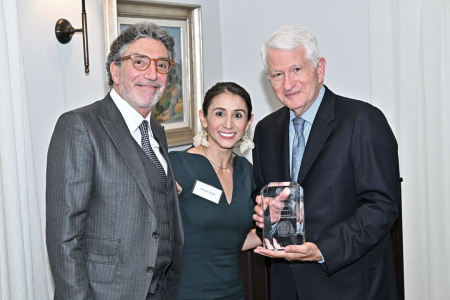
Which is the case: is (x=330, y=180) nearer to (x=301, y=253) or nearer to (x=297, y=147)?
(x=297, y=147)

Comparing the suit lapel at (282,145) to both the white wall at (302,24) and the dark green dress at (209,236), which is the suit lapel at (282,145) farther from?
the white wall at (302,24)

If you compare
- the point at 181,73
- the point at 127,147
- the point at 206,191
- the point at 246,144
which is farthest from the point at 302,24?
the point at 127,147

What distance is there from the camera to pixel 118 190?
2.10 metres

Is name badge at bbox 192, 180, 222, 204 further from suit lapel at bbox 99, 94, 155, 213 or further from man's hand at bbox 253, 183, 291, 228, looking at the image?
suit lapel at bbox 99, 94, 155, 213

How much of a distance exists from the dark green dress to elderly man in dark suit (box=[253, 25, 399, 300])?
253 millimetres

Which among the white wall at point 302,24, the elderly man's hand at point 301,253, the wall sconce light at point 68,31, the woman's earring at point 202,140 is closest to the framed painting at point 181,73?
the white wall at point 302,24

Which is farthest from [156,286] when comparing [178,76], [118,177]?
[178,76]

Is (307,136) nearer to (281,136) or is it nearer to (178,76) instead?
(281,136)

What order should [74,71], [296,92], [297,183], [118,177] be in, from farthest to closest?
[74,71]
[296,92]
[297,183]
[118,177]

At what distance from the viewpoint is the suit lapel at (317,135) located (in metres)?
2.32

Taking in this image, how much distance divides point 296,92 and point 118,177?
2.96 ft

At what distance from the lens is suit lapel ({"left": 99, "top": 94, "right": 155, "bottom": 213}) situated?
214 centimetres

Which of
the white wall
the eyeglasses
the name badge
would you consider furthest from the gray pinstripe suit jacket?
the white wall

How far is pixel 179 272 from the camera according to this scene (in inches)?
99.4
